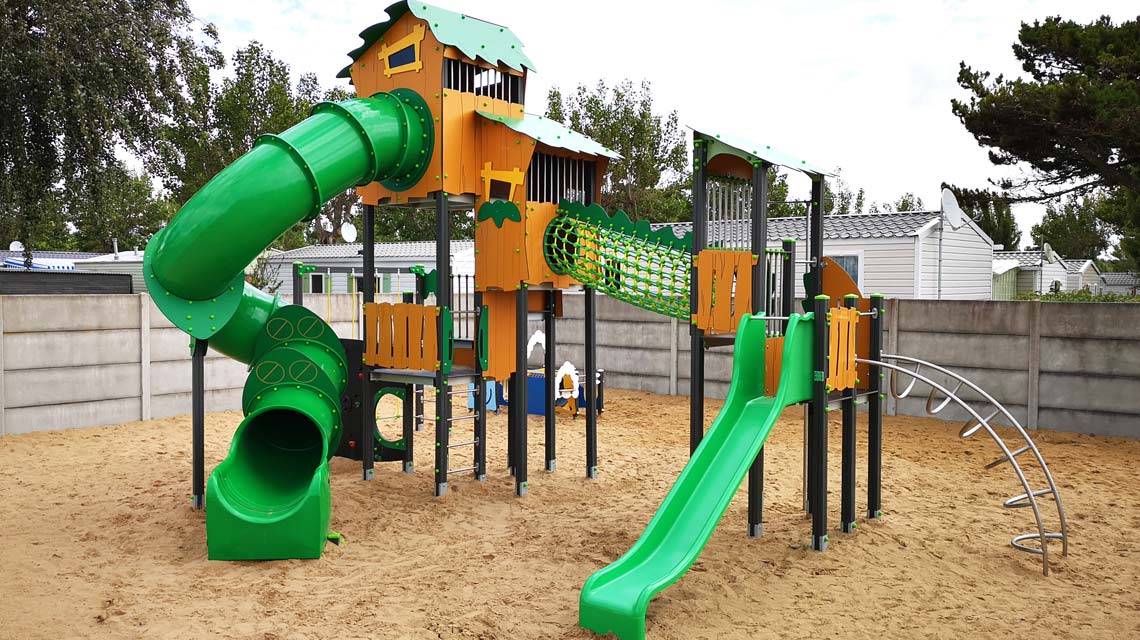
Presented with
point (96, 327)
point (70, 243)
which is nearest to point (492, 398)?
point (96, 327)

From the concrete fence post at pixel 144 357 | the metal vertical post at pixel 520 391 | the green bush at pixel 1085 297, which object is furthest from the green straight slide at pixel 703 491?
the green bush at pixel 1085 297

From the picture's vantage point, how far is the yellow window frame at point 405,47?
23.3ft

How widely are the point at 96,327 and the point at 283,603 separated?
21.5 ft

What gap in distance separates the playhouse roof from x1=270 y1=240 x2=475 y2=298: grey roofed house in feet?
50.3

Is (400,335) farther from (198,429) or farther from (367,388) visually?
(198,429)

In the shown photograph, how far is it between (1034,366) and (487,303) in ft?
20.6

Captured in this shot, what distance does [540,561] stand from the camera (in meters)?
5.74

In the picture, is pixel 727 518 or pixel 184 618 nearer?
pixel 184 618

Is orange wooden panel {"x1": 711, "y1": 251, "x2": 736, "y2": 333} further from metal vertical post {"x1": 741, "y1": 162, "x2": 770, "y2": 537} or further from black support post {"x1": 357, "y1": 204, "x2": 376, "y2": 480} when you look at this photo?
black support post {"x1": 357, "y1": 204, "x2": 376, "y2": 480}

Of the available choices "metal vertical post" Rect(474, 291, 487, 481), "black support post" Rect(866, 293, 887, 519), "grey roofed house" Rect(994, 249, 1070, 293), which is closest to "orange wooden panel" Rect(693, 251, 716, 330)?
"black support post" Rect(866, 293, 887, 519)

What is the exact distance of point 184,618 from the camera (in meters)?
4.72

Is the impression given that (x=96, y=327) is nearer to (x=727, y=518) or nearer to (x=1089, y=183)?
(x=727, y=518)

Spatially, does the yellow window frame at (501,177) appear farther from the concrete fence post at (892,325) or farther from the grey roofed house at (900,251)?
the grey roofed house at (900,251)

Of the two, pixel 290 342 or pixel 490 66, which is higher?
pixel 490 66
